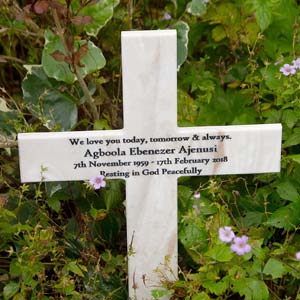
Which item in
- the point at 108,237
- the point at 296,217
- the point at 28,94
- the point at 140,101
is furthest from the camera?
the point at 28,94

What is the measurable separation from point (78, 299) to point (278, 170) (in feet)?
1.65

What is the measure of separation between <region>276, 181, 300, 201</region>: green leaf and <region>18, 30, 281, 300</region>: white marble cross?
8 centimetres

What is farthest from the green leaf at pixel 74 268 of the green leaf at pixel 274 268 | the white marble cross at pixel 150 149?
the green leaf at pixel 274 268

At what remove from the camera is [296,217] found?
4.98 feet

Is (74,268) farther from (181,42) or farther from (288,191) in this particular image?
(181,42)

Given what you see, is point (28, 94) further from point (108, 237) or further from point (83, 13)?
point (108, 237)

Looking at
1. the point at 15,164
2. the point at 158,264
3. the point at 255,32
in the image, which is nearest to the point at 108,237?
the point at 158,264

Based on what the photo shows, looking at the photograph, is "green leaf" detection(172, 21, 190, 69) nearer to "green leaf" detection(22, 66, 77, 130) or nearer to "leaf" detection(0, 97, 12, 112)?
"green leaf" detection(22, 66, 77, 130)

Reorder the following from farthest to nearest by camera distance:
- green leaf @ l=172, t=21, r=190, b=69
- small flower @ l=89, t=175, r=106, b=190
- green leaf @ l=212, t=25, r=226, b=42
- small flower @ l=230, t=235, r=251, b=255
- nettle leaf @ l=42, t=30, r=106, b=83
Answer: green leaf @ l=212, t=25, r=226, b=42
green leaf @ l=172, t=21, r=190, b=69
nettle leaf @ l=42, t=30, r=106, b=83
small flower @ l=89, t=175, r=106, b=190
small flower @ l=230, t=235, r=251, b=255

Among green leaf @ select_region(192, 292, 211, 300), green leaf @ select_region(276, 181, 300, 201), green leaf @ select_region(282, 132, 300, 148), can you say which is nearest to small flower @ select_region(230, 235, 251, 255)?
green leaf @ select_region(192, 292, 211, 300)

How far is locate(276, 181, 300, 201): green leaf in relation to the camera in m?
1.54

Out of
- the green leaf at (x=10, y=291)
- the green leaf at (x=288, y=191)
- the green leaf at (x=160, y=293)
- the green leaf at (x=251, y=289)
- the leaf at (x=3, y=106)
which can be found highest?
the leaf at (x=3, y=106)

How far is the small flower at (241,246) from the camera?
1324mm

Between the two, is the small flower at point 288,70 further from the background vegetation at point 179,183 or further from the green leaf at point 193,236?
the green leaf at point 193,236
